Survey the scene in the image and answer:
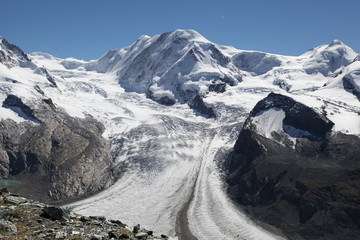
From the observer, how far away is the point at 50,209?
99.5ft

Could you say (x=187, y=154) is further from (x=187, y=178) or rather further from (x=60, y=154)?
(x=60, y=154)

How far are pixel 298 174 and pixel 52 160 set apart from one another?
97647 millimetres

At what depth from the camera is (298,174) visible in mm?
130250

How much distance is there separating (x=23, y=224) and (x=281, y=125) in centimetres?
16309

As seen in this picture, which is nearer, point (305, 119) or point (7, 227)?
point (7, 227)

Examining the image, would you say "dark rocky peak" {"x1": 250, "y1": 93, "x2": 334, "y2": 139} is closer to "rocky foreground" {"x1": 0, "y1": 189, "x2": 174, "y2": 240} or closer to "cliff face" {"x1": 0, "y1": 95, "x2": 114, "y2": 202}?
"cliff face" {"x1": 0, "y1": 95, "x2": 114, "y2": 202}

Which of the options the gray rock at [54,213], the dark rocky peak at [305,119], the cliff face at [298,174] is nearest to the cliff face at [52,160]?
the cliff face at [298,174]

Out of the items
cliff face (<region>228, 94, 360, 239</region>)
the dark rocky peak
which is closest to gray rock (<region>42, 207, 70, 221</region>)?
cliff face (<region>228, 94, 360, 239</region>)

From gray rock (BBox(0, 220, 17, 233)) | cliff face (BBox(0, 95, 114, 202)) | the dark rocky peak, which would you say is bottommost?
gray rock (BBox(0, 220, 17, 233))

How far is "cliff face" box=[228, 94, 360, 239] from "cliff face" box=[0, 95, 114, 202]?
55.8 m

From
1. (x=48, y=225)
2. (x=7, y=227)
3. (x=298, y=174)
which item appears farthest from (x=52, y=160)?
(x=7, y=227)

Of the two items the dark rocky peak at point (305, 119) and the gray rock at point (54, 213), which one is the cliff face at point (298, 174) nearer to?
the dark rocky peak at point (305, 119)

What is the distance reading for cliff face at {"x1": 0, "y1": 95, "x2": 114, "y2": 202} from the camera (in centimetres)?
15412

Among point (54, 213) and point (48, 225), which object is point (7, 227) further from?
point (54, 213)
